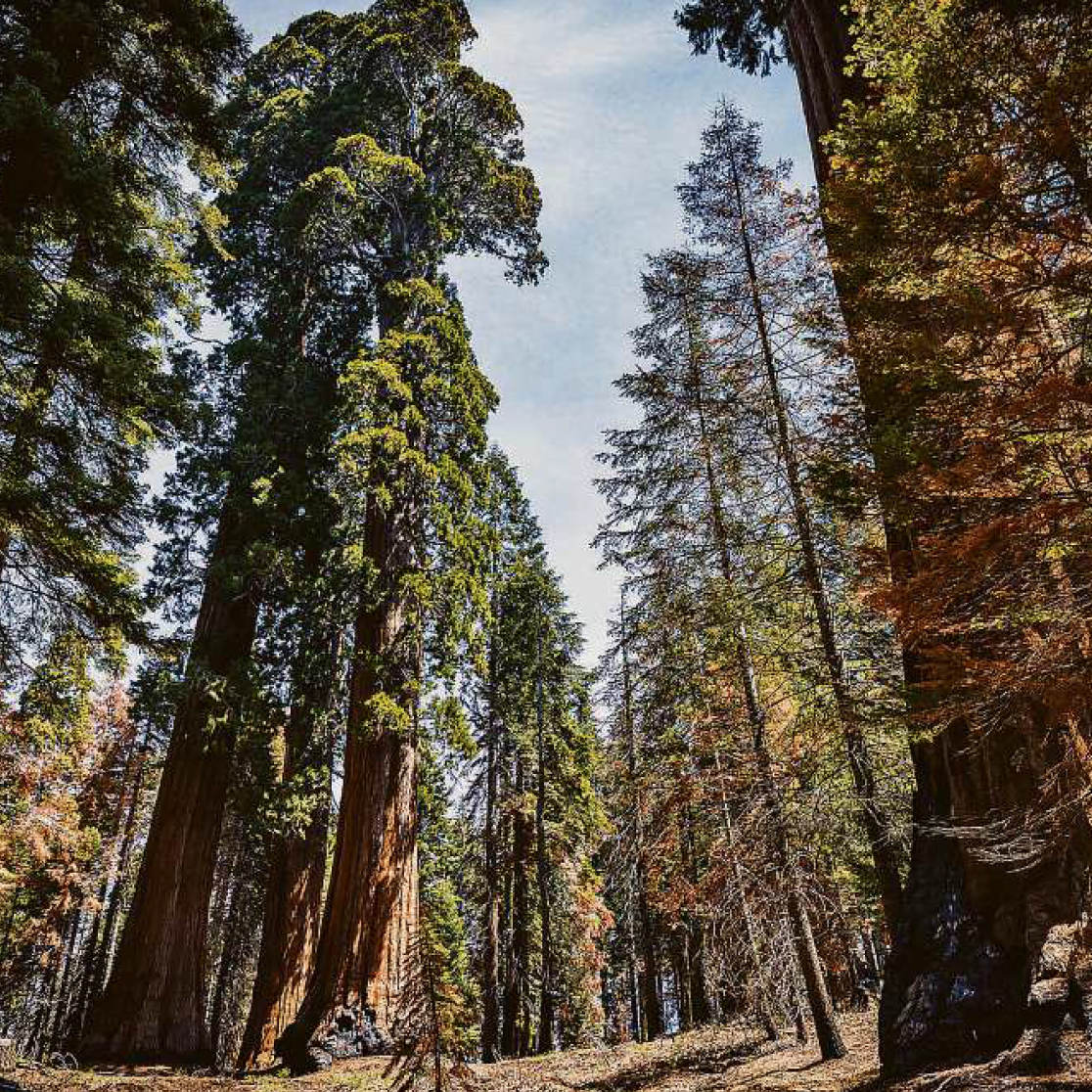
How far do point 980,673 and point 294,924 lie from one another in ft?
33.2

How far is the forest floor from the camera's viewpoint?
15.8 ft

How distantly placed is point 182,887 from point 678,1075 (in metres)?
7.52

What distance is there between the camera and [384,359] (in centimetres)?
1033

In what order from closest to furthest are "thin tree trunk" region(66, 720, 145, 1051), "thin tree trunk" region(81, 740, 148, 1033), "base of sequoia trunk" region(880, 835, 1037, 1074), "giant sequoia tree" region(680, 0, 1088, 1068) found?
"giant sequoia tree" region(680, 0, 1088, 1068) → "base of sequoia trunk" region(880, 835, 1037, 1074) → "thin tree trunk" region(81, 740, 148, 1033) → "thin tree trunk" region(66, 720, 145, 1051)

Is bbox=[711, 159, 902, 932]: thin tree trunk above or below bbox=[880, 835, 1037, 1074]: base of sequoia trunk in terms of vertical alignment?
above

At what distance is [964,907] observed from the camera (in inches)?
230

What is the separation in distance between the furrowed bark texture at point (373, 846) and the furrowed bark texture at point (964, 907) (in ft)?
16.3

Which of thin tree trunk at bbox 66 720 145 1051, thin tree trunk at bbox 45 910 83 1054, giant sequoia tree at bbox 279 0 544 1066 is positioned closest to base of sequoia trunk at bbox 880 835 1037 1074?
giant sequoia tree at bbox 279 0 544 1066

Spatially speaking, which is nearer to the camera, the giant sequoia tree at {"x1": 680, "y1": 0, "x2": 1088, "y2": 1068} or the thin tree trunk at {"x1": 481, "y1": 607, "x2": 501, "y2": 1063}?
the giant sequoia tree at {"x1": 680, "y1": 0, "x2": 1088, "y2": 1068}

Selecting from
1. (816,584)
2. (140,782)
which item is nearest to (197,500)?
(816,584)

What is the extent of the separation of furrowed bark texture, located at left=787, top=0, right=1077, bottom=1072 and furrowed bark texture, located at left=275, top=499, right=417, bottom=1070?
496 centimetres

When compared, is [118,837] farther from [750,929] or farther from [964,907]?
[964,907]

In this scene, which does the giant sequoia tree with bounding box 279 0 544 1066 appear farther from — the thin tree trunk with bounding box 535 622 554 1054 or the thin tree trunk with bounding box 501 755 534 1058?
the thin tree trunk with bounding box 501 755 534 1058

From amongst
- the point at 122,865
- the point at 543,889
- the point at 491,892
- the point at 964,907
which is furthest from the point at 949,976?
the point at 122,865
